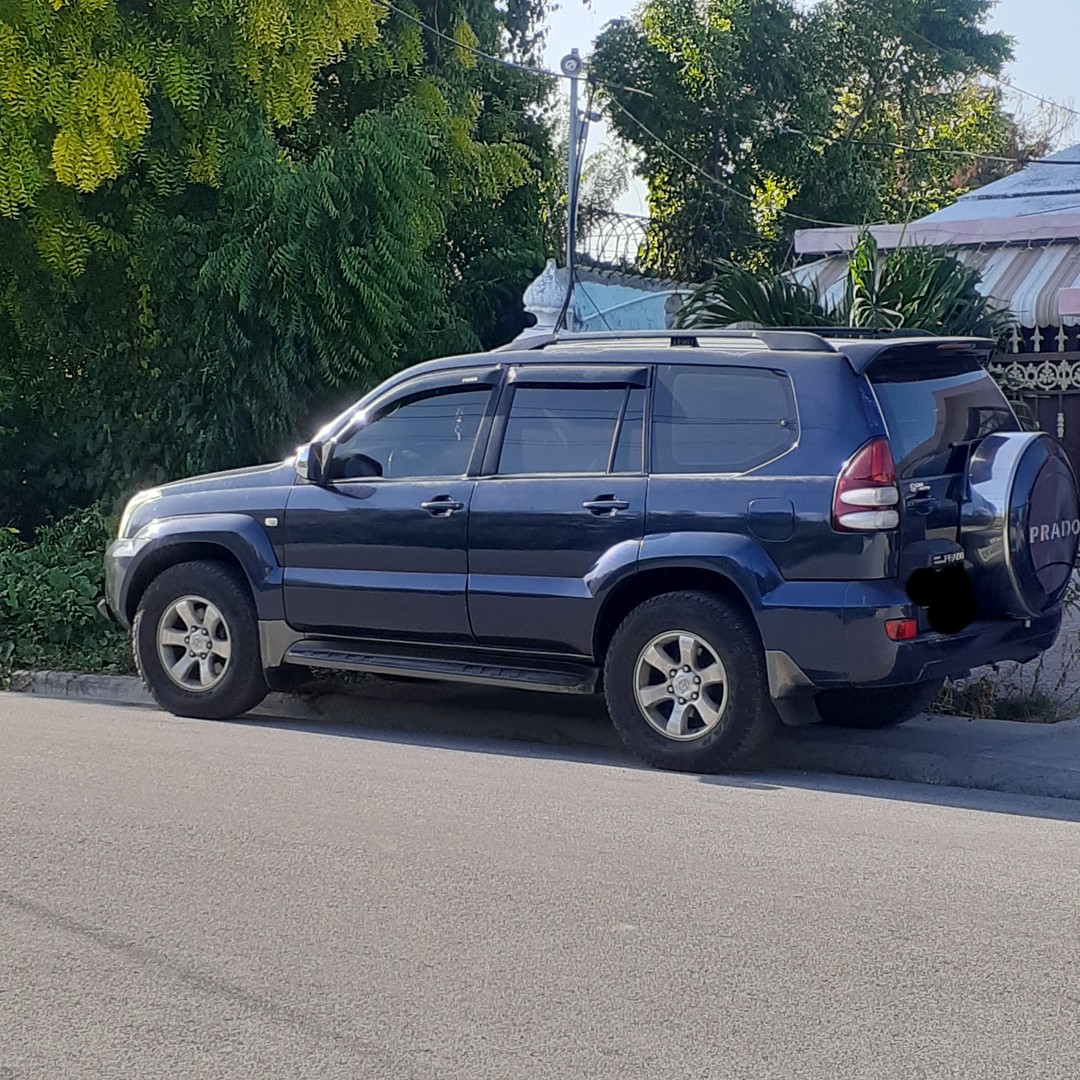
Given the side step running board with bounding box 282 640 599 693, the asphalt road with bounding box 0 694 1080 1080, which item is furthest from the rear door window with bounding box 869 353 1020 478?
the side step running board with bounding box 282 640 599 693

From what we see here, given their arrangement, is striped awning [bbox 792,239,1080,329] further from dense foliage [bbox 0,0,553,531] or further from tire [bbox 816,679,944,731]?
tire [bbox 816,679,944,731]

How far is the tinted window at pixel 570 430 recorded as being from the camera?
8.22 meters

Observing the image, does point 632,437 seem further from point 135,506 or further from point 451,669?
point 135,506

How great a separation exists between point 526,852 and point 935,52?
1112 inches

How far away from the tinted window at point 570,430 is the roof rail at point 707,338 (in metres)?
0.34

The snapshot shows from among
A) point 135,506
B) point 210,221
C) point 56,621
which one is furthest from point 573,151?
point 135,506

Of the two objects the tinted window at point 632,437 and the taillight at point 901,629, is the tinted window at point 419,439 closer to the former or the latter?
the tinted window at point 632,437

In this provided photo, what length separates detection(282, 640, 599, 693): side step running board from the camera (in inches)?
324

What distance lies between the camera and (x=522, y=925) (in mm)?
5332

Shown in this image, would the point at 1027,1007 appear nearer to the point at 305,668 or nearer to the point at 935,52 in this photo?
the point at 305,668

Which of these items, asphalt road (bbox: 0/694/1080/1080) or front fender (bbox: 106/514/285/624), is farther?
front fender (bbox: 106/514/285/624)

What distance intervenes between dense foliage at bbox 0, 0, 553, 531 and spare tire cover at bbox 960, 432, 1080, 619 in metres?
6.63

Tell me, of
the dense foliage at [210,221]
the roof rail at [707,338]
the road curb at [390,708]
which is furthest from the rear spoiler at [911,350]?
the dense foliage at [210,221]

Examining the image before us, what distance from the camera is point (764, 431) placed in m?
7.80
